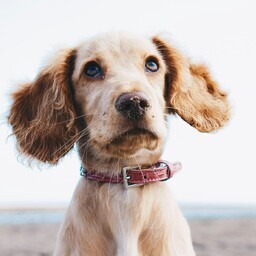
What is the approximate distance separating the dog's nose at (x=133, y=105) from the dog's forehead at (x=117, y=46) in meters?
0.51

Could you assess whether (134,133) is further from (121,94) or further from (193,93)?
(193,93)

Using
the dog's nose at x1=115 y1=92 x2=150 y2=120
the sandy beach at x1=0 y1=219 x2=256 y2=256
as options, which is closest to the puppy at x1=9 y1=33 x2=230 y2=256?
the dog's nose at x1=115 y1=92 x2=150 y2=120

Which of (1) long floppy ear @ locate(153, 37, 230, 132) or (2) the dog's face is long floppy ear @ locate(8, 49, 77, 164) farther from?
(1) long floppy ear @ locate(153, 37, 230, 132)

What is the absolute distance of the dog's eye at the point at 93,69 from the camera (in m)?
3.41

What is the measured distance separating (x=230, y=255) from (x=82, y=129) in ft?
20.0

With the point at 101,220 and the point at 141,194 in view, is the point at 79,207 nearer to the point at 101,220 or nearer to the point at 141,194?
the point at 101,220

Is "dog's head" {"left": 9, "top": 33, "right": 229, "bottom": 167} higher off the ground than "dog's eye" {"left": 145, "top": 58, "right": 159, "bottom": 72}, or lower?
lower

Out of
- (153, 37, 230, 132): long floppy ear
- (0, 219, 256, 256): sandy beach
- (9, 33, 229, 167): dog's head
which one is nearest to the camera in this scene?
(9, 33, 229, 167): dog's head

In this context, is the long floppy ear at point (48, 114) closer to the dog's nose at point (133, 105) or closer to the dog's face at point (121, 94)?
the dog's face at point (121, 94)

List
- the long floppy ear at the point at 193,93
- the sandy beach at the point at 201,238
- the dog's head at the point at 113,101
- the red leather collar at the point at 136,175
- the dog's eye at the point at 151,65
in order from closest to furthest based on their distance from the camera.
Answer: the dog's head at the point at 113,101
the red leather collar at the point at 136,175
the dog's eye at the point at 151,65
the long floppy ear at the point at 193,93
the sandy beach at the point at 201,238

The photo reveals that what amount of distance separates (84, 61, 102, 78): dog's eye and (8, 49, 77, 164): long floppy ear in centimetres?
23

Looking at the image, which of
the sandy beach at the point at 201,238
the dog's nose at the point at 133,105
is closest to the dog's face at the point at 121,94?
the dog's nose at the point at 133,105

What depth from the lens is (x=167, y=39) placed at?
12.9ft

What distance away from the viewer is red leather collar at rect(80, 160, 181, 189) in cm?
335
